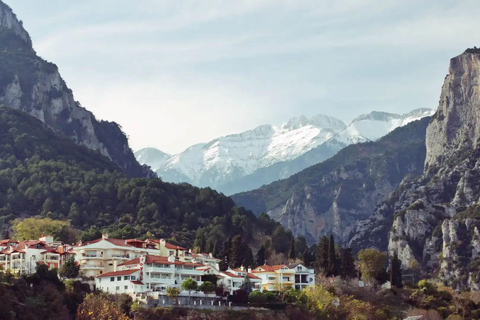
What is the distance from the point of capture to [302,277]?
148 m

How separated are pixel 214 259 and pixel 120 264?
21008 millimetres

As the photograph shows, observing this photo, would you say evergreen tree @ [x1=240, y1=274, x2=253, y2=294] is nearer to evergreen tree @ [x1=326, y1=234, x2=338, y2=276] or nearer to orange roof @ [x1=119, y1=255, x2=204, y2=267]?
orange roof @ [x1=119, y1=255, x2=204, y2=267]

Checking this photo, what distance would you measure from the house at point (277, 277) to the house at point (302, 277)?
57 centimetres

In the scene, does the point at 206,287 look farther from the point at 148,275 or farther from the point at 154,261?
the point at 148,275

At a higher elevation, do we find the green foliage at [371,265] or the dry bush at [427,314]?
the green foliage at [371,265]

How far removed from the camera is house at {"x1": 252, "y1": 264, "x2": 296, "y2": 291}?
146 meters

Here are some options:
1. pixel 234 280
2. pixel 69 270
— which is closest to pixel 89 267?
pixel 69 270

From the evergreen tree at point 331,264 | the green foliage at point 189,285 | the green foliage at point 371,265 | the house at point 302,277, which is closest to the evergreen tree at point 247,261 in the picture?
the evergreen tree at point 331,264

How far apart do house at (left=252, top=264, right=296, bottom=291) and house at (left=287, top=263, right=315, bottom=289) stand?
1.88 ft

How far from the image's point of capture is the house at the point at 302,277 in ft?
481

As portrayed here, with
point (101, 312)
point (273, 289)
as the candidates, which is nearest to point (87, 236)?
point (273, 289)

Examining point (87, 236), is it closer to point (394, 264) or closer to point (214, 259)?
point (214, 259)

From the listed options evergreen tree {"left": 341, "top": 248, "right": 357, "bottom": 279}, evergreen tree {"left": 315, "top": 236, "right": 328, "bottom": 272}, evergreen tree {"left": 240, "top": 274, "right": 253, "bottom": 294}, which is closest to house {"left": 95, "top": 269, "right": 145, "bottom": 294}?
evergreen tree {"left": 240, "top": 274, "right": 253, "bottom": 294}

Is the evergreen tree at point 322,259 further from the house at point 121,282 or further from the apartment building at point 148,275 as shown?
the house at point 121,282
